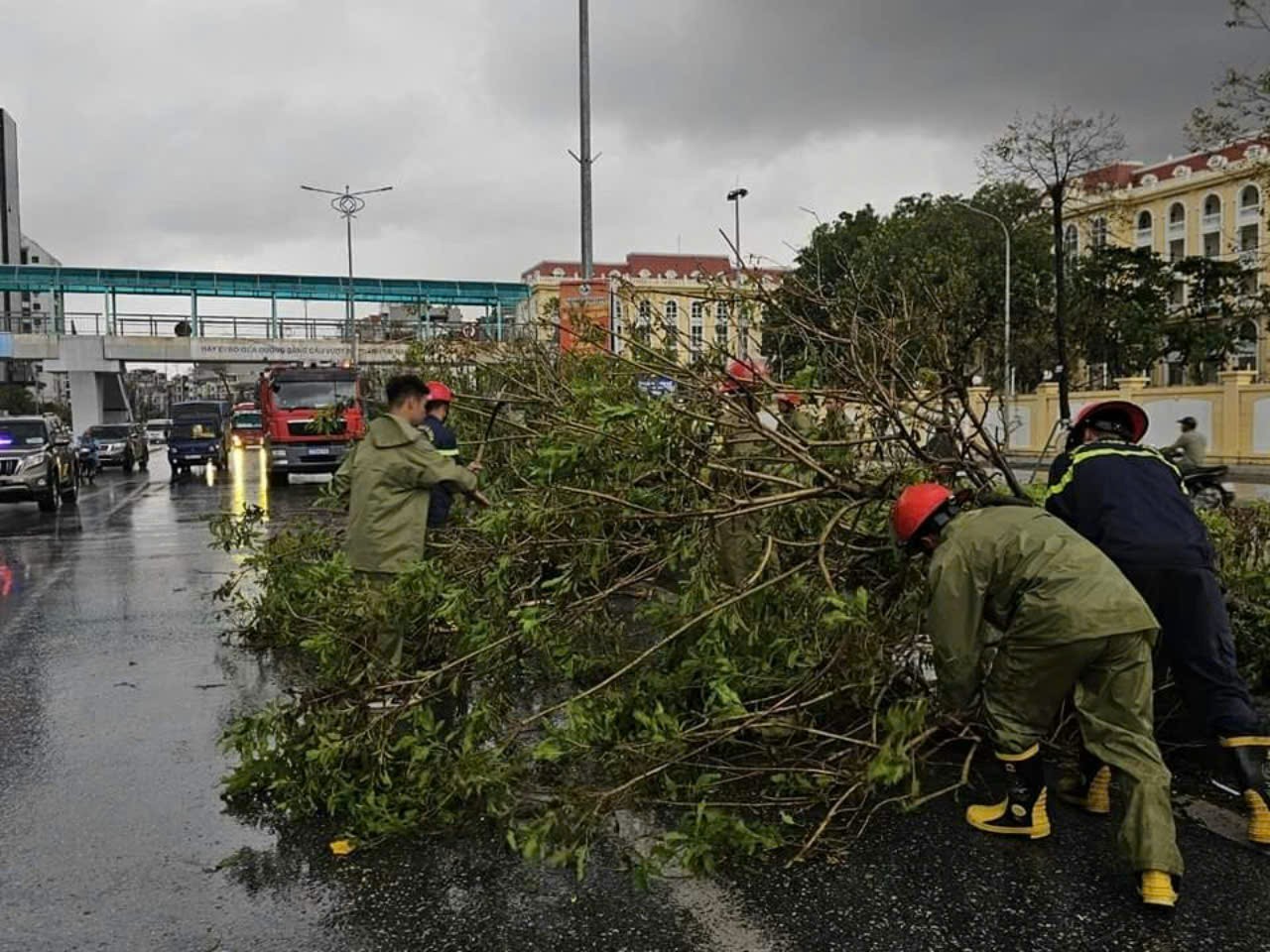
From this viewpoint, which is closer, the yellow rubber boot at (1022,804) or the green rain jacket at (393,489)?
the yellow rubber boot at (1022,804)

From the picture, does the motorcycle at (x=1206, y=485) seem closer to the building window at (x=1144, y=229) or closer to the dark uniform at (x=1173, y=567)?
the dark uniform at (x=1173, y=567)

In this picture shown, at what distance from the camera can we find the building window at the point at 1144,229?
66.8 meters

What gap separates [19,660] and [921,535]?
6331 mm

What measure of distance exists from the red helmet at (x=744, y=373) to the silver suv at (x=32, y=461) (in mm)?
16627

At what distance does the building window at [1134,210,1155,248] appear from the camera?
219ft

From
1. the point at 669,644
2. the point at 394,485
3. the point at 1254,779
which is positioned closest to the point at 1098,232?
the point at 394,485

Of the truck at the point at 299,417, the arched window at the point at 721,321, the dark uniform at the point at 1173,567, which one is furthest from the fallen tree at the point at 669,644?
the truck at the point at 299,417

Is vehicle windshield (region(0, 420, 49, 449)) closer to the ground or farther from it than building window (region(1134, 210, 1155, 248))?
closer to the ground

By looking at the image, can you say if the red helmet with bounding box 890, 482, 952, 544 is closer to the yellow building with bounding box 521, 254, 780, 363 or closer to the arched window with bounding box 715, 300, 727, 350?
the yellow building with bounding box 521, 254, 780, 363

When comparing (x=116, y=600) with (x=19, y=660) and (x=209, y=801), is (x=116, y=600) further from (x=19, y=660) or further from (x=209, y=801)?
(x=209, y=801)

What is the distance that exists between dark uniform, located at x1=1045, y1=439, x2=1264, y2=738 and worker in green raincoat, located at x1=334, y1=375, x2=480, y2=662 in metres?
3.12

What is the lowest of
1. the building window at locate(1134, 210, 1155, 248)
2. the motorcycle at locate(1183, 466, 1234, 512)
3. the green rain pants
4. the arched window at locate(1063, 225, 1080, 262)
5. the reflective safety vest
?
the green rain pants

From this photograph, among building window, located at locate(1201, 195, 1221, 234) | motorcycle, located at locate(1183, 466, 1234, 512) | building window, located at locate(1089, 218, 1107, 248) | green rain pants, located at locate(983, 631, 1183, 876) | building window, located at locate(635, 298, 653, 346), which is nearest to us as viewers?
green rain pants, located at locate(983, 631, 1183, 876)

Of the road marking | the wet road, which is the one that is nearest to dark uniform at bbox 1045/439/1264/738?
the wet road
